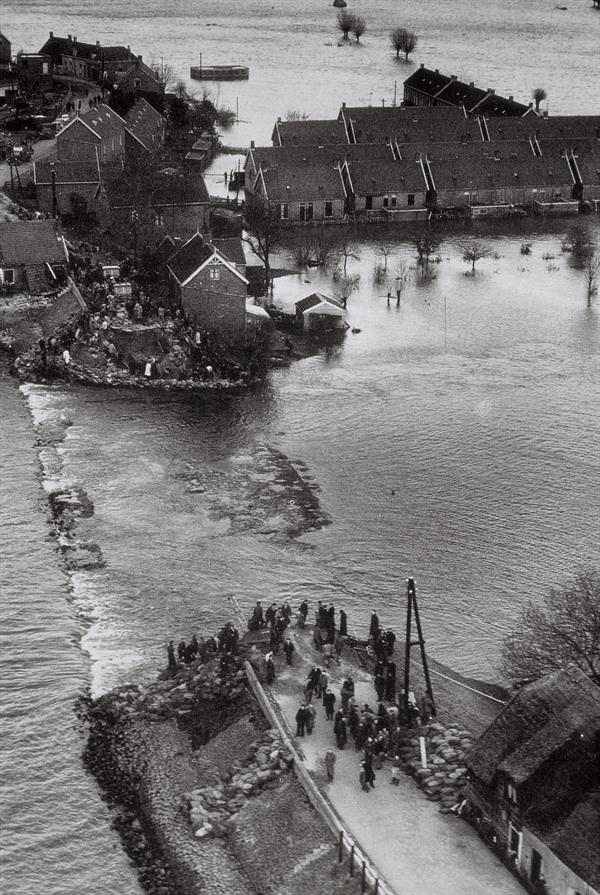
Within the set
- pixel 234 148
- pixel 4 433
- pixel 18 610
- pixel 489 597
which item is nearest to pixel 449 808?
pixel 489 597

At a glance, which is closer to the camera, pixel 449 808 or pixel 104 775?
pixel 449 808

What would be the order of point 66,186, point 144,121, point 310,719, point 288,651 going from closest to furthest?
point 310,719 < point 288,651 < point 66,186 < point 144,121

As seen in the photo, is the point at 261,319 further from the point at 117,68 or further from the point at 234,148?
the point at 117,68

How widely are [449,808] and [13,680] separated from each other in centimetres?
1302

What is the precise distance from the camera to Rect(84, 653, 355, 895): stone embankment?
27.5 m

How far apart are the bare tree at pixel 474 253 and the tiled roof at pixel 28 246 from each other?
77.7ft

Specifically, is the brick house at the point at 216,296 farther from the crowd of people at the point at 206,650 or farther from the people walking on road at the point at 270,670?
the people walking on road at the point at 270,670

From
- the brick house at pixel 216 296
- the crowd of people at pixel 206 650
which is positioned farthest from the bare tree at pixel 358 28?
the crowd of people at pixel 206 650

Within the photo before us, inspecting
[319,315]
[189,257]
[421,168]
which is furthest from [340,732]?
[421,168]

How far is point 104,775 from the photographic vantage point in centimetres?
3106

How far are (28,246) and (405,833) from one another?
4659 cm

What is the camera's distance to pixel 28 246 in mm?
66688

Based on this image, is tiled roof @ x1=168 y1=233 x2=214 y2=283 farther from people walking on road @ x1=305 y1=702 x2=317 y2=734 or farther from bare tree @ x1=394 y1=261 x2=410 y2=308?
people walking on road @ x1=305 y1=702 x2=317 y2=734

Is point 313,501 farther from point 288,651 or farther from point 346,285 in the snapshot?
point 346,285
